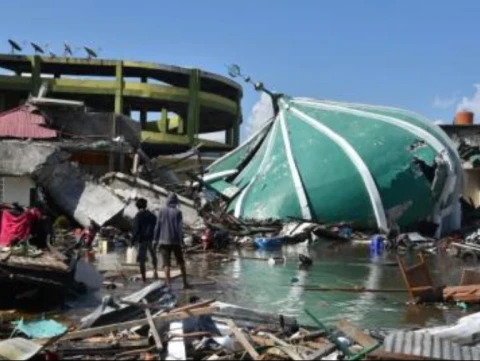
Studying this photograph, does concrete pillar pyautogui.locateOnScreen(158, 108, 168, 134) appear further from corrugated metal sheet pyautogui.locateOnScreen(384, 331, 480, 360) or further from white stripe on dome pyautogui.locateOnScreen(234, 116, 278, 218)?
corrugated metal sheet pyautogui.locateOnScreen(384, 331, 480, 360)

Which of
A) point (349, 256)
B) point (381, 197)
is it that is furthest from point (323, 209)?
point (349, 256)

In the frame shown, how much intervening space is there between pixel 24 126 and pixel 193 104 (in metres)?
31.9

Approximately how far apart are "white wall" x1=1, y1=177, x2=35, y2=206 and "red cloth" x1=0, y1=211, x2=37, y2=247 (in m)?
15.1

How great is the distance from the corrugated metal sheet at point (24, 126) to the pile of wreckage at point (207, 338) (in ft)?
69.4

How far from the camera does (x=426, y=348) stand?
21.3ft

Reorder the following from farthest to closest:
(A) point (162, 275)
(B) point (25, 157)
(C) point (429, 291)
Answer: (B) point (25, 157) → (A) point (162, 275) → (C) point (429, 291)

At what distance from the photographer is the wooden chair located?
1177 cm

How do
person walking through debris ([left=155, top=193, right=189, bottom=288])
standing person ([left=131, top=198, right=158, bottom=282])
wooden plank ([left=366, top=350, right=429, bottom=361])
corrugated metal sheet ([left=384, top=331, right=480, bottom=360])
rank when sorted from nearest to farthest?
wooden plank ([left=366, top=350, right=429, bottom=361]) < corrugated metal sheet ([left=384, top=331, right=480, bottom=360]) < person walking through debris ([left=155, top=193, right=189, bottom=288]) < standing person ([left=131, top=198, right=158, bottom=282])

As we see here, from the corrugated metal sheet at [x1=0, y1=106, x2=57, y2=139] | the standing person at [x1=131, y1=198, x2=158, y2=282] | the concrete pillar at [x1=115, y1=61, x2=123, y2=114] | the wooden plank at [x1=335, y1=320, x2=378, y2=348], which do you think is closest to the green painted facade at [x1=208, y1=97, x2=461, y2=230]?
the corrugated metal sheet at [x1=0, y1=106, x2=57, y2=139]

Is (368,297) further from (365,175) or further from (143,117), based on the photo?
(143,117)

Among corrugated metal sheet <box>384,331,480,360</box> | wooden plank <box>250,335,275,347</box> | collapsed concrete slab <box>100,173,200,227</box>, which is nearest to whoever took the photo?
corrugated metal sheet <box>384,331,480,360</box>

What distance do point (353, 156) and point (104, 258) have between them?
586 inches

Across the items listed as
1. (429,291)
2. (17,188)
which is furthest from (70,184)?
(429,291)

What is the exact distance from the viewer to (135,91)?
58719 millimetres
